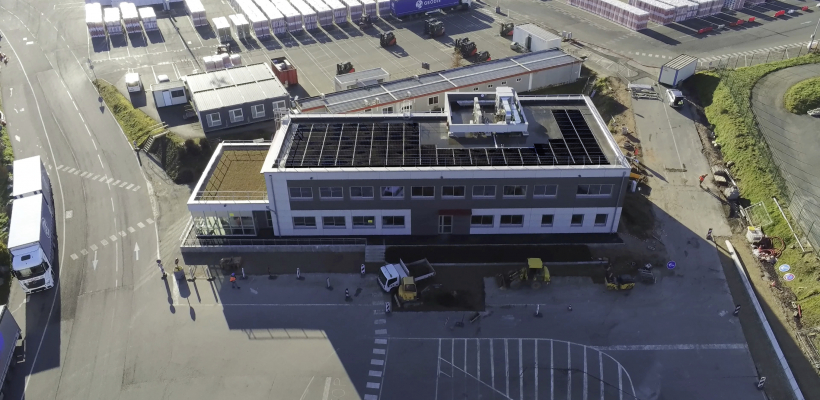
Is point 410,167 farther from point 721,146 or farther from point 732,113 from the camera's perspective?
point 732,113

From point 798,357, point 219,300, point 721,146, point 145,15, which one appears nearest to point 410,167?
A: point 219,300

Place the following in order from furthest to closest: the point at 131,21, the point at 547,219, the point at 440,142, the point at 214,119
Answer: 1. the point at 131,21
2. the point at 214,119
3. the point at 440,142
4. the point at 547,219

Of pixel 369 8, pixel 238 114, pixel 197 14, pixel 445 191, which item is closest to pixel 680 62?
pixel 445 191

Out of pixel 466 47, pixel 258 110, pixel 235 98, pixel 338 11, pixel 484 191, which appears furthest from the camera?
pixel 338 11

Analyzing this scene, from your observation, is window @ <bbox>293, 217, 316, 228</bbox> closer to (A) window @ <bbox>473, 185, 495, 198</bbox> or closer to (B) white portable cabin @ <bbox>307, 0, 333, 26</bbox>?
(A) window @ <bbox>473, 185, 495, 198</bbox>

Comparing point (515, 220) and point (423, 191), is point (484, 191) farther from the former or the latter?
point (423, 191)

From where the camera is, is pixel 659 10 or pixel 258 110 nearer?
pixel 258 110
